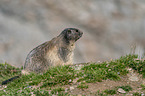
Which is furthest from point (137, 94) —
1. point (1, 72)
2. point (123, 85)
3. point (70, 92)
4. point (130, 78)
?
point (1, 72)

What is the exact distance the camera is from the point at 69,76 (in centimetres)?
709

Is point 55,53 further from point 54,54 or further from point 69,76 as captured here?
point 69,76

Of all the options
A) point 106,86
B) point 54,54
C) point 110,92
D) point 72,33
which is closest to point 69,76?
point 106,86

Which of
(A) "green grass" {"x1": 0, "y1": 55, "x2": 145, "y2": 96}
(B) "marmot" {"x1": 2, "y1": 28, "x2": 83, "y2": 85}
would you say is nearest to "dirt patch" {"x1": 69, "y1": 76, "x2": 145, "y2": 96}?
(A) "green grass" {"x1": 0, "y1": 55, "x2": 145, "y2": 96}

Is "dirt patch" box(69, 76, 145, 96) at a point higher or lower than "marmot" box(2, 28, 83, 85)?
lower

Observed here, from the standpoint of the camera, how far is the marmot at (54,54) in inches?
340

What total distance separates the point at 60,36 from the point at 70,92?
3.30m

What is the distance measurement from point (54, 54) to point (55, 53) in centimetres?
6

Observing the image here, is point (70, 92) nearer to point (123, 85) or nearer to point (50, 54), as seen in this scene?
point (123, 85)

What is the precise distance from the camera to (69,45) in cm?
884

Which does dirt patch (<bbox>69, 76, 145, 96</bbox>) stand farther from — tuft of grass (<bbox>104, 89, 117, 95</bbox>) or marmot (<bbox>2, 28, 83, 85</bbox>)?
marmot (<bbox>2, 28, 83, 85</bbox>)

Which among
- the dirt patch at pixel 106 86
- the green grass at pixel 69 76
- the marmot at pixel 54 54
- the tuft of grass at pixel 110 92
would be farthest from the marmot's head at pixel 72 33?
the tuft of grass at pixel 110 92

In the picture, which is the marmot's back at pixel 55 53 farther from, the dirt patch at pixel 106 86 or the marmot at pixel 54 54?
the dirt patch at pixel 106 86

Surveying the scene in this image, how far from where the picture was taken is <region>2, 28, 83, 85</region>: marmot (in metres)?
8.64
